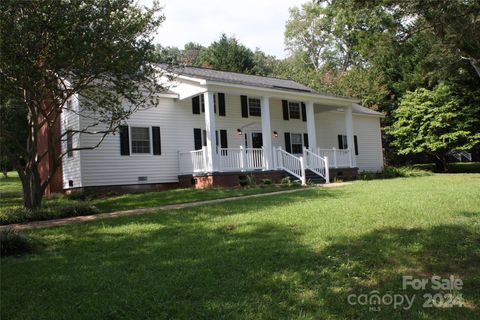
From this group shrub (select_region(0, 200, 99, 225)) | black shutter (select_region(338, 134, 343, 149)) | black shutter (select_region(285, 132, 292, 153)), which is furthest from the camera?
black shutter (select_region(338, 134, 343, 149))

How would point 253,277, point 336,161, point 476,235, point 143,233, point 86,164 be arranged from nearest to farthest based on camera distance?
point 253,277, point 476,235, point 143,233, point 86,164, point 336,161

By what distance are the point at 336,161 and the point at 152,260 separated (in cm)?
1653

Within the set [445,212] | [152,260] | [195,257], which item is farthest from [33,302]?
[445,212]

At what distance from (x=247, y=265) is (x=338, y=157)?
16.9 m

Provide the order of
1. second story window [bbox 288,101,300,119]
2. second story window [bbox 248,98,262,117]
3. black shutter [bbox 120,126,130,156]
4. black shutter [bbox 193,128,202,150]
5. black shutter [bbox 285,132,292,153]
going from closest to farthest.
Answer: black shutter [bbox 120,126,130,156] → black shutter [bbox 193,128,202,150] → second story window [bbox 248,98,262,117] → black shutter [bbox 285,132,292,153] → second story window [bbox 288,101,300,119]

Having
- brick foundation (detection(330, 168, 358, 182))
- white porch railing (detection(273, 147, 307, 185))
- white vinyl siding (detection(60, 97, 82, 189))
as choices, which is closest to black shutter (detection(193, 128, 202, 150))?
white porch railing (detection(273, 147, 307, 185))

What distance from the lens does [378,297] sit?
4.43 m

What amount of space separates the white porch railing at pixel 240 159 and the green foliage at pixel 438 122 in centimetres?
1210

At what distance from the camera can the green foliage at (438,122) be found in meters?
24.2

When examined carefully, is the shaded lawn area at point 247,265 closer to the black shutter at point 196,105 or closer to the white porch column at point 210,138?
the white porch column at point 210,138

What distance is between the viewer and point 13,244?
6.75 meters

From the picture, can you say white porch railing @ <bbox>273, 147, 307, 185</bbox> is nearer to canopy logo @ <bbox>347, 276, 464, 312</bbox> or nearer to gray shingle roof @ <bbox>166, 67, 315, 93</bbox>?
gray shingle roof @ <bbox>166, 67, 315, 93</bbox>

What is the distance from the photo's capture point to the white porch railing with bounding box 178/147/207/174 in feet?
57.3

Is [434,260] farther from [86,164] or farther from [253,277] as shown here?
[86,164]
